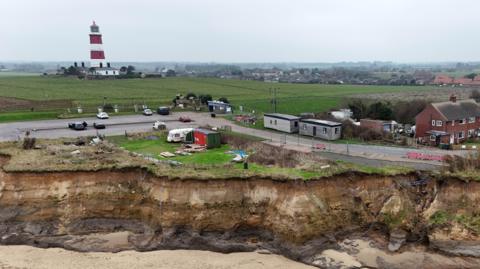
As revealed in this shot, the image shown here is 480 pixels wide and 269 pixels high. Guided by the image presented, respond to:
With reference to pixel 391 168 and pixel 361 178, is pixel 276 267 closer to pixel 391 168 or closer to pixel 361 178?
pixel 361 178

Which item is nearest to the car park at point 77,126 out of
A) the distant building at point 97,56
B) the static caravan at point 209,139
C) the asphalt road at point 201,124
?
the asphalt road at point 201,124

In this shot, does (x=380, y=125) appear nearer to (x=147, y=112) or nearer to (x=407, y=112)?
(x=407, y=112)

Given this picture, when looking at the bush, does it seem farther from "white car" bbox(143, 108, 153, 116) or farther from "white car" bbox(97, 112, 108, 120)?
"white car" bbox(143, 108, 153, 116)

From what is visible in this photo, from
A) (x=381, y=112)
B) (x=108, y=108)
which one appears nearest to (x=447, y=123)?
(x=381, y=112)

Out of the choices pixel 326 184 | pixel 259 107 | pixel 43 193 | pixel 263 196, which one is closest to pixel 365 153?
pixel 326 184

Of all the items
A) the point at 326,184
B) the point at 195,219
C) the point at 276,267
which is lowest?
the point at 276,267

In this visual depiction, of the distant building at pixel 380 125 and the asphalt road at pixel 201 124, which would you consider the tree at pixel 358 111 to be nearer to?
the distant building at pixel 380 125
